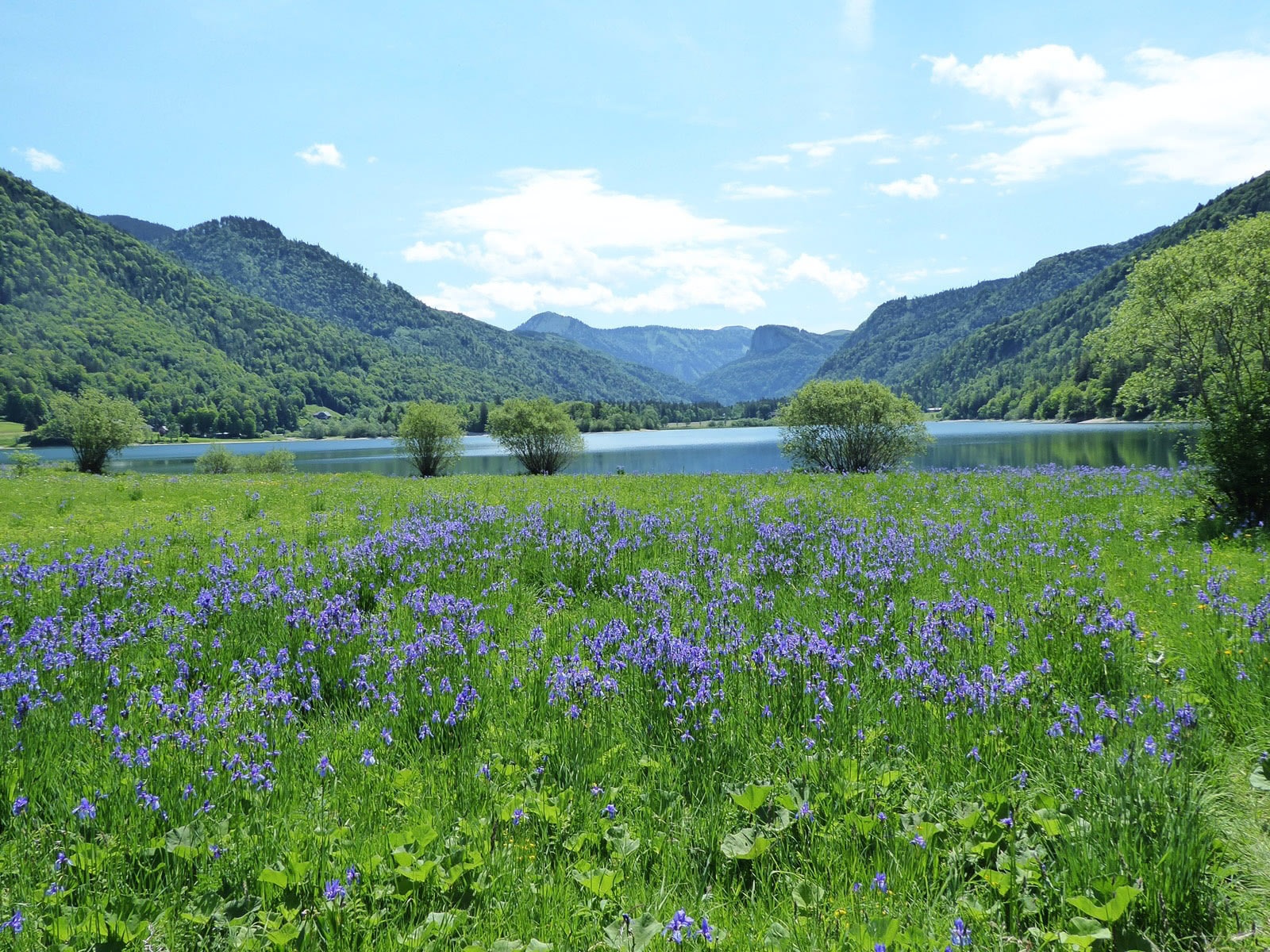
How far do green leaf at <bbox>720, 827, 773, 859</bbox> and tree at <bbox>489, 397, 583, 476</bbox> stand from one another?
4591cm

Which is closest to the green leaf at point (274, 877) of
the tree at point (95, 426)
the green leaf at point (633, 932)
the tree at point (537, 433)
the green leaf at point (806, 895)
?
the green leaf at point (633, 932)

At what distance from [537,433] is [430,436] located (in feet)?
26.0

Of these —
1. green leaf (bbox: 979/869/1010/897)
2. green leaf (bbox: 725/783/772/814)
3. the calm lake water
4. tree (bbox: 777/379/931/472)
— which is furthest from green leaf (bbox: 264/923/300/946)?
tree (bbox: 777/379/931/472)

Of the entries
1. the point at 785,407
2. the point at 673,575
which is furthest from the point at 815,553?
the point at 785,407

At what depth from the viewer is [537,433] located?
4975cm

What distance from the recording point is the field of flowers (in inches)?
118

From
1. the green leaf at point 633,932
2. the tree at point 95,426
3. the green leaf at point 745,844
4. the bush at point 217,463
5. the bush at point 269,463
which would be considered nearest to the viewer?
the green leaf at point 633,932

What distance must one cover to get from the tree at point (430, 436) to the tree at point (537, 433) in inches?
115

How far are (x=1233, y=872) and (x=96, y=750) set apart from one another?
666cm

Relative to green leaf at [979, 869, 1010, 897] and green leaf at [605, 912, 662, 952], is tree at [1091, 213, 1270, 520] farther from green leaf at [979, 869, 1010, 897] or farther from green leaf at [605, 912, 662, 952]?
green leaf at [605, 912, 662, 952]

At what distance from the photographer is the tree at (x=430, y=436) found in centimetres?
4747

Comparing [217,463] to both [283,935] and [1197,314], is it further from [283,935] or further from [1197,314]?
[1197,314]

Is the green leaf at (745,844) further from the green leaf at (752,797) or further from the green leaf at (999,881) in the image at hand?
the green leaf at (999,881)

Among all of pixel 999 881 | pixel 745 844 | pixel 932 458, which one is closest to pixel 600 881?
pixel 745 844
